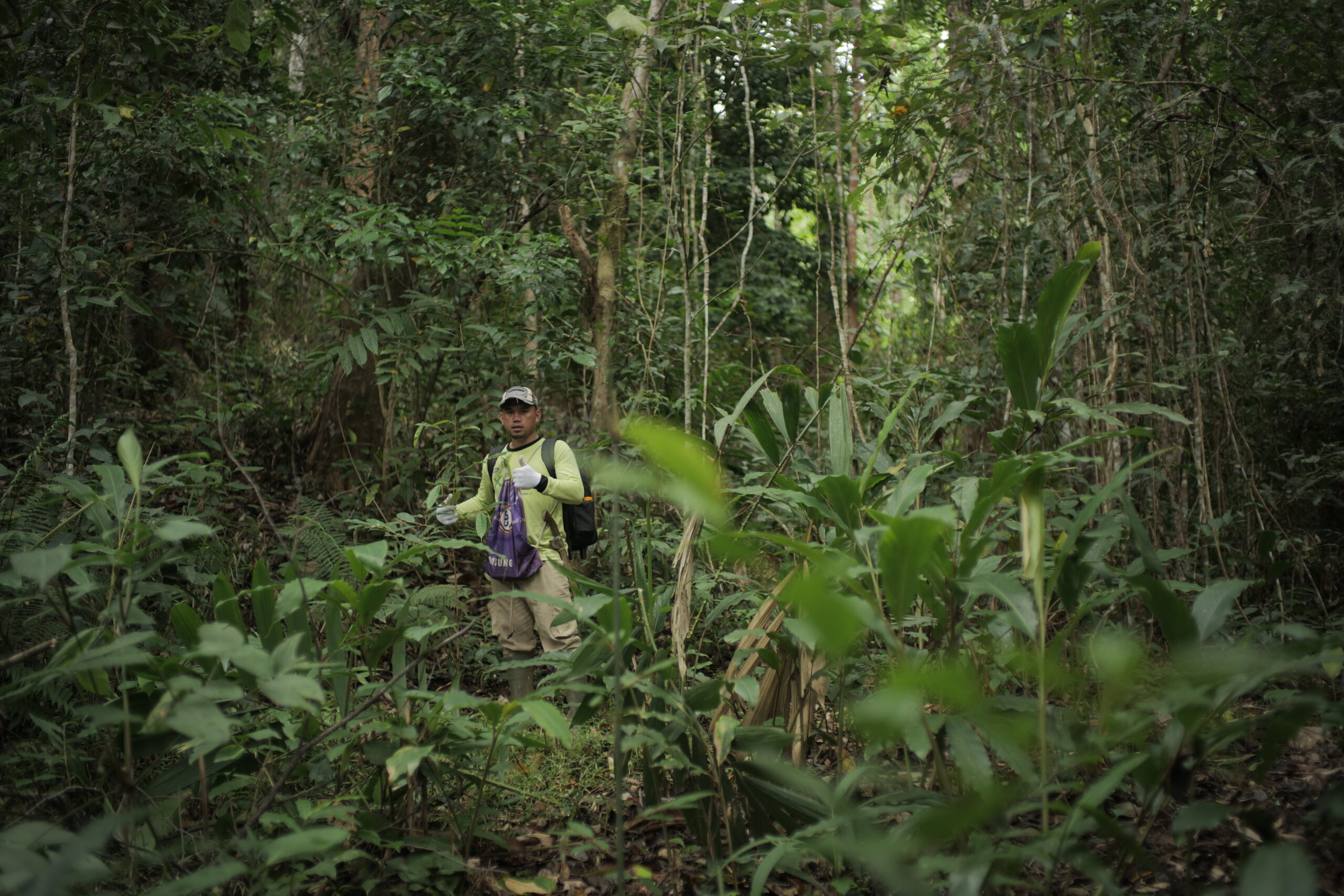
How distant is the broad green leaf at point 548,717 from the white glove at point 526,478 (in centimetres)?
214

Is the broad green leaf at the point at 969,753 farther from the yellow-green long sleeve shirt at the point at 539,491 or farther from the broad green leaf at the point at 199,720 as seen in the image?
the yellow-green long sleeve shirt at the point at 539,491

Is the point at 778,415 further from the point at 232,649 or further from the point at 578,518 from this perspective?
the point at 578,518

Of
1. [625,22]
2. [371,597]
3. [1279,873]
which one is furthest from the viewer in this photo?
[625,22]

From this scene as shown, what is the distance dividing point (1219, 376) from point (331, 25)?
705 cm

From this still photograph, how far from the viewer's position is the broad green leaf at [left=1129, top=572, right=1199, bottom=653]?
1.51 metres

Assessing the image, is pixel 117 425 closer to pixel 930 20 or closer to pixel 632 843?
pixel 632 843

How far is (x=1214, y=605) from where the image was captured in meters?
1.60

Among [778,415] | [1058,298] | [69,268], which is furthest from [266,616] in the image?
[69,268]

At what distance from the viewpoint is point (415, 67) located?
18.7 ft

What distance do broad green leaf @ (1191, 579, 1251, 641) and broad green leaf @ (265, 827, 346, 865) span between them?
1620 millimetres

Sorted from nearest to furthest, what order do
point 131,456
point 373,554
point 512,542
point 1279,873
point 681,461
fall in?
point 681,461 → point 1279,873 → point 131,456 → point 373,554 → point 512,542

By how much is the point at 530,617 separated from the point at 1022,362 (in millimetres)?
2975

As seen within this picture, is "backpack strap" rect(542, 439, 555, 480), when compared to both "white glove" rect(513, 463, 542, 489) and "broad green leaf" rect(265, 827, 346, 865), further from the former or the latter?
"broad green leaf" rect(265, 827, 346, 865)

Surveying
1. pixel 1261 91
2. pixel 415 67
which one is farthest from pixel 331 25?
pixel 1261 91
